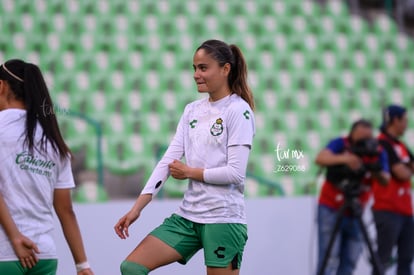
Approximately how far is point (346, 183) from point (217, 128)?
2214 millimetres

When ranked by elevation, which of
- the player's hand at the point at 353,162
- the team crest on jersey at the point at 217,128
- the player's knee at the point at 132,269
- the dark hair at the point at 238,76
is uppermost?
the dark hair at the point at 238,76

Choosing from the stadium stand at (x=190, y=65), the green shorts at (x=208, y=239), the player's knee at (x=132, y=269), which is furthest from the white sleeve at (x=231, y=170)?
the stadium stand at (x=190, y=65)

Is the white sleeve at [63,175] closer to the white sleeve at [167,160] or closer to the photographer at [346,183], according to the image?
the white sleeve at [167,160]

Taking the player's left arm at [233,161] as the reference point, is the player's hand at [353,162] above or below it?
below

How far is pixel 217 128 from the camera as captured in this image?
A: 310 centimetres

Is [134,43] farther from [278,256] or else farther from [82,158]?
[278,256]

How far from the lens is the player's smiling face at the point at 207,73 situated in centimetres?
315

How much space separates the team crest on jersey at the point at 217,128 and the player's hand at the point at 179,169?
17 centimetres

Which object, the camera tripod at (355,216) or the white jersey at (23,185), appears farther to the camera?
the camera tripod at (355,216)

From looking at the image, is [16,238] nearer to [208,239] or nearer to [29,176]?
[29,176]

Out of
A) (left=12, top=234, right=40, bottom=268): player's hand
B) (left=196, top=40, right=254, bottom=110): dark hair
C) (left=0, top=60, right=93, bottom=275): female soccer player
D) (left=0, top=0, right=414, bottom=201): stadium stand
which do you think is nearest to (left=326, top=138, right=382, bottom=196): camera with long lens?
(left=196, top=40, right=254, bottom=110): dark hair

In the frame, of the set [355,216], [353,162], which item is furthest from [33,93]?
[355,216]

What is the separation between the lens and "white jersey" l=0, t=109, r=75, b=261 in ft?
8.43

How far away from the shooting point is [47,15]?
9367mm
